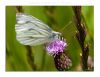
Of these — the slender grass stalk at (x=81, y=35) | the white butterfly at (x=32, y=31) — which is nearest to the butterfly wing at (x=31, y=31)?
the white butterfly at (x=32, y=31)

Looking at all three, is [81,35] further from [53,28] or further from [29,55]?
[29,55]

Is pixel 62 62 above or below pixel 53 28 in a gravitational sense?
below

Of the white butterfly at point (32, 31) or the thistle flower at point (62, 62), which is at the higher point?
the white butterfly at point (32, 31)

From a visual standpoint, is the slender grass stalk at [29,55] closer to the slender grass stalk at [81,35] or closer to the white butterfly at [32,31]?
the white butterfly at [32,31]

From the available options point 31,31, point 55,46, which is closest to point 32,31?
point 31,31

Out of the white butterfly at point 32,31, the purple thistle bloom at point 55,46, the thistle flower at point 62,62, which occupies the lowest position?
the thistle flower at point 62,62
